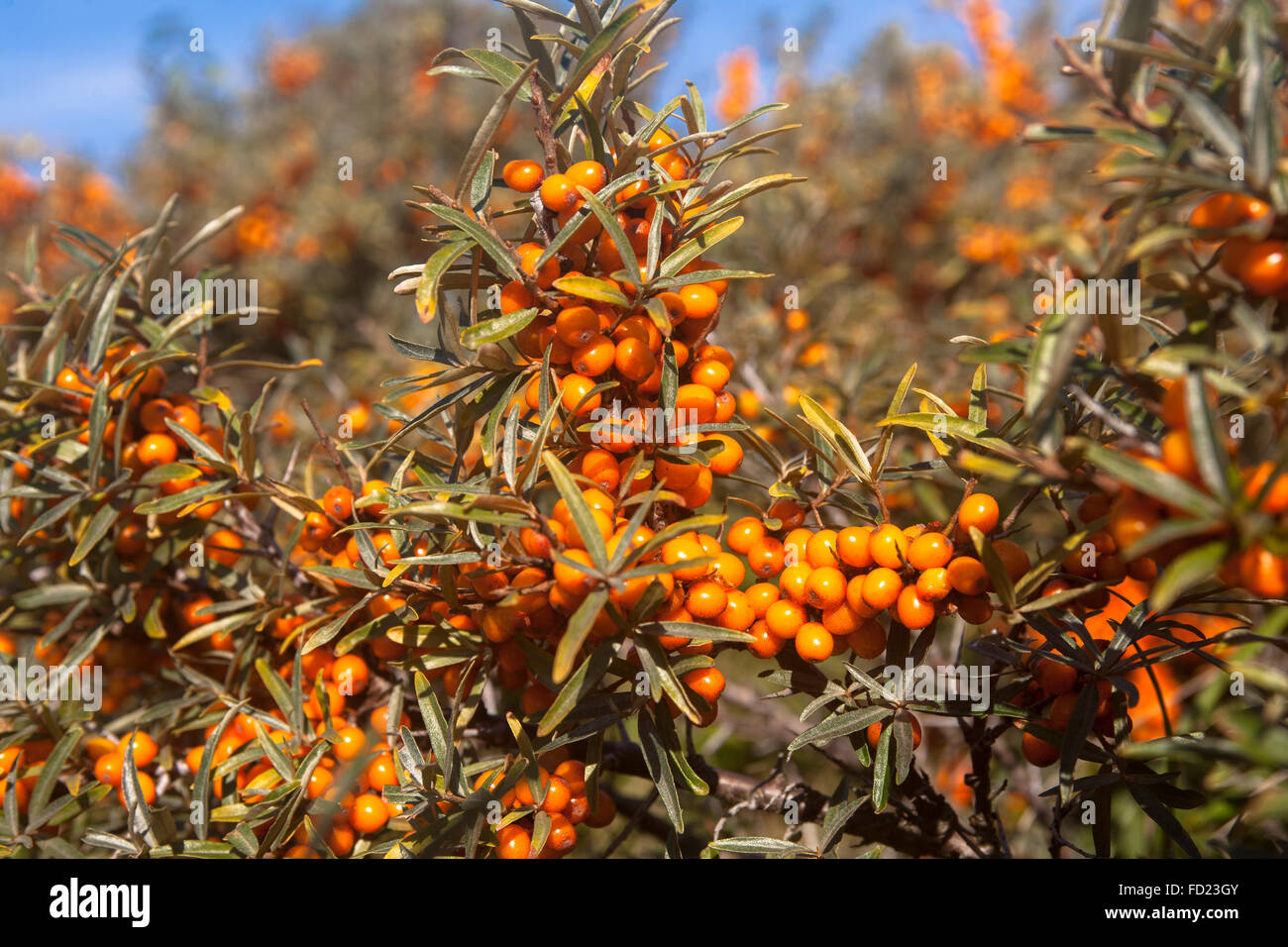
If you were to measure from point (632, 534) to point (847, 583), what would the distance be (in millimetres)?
372

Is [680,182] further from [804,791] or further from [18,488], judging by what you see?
[18,488]

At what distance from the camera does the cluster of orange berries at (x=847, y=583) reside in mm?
1052

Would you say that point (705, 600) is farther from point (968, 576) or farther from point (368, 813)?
point (368, 813)

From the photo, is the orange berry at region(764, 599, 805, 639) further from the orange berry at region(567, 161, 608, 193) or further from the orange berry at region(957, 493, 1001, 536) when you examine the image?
the orange berry at region(567, 161, 608, 193)

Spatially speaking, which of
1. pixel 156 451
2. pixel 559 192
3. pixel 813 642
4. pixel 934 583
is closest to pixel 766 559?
pixel 813 642

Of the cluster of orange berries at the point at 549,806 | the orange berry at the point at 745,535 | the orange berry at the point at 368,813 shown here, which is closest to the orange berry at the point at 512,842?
the cluster of orange berries at the point at 549,806

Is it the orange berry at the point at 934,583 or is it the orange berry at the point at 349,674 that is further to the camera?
the orange berry at the point at 349,674

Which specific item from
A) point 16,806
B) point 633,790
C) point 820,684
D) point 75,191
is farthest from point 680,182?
point 75,191

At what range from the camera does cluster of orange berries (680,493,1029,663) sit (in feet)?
3.45

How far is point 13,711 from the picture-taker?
138 cm

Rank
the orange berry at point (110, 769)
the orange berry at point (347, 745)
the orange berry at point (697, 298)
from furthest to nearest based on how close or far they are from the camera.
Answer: the orange berry at point (110, 769)
the orange berry at point (347, 745)
the orange berry at point (697, 298)

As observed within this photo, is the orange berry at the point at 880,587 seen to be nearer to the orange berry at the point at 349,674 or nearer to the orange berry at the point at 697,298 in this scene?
the orange berry at the point at 697,298

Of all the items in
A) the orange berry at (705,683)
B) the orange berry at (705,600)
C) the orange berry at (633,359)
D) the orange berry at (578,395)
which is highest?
the orange berry at (633,359)

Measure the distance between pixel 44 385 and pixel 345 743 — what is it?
0.86m
